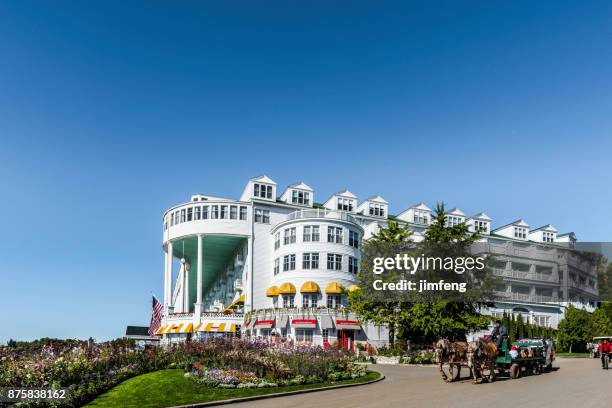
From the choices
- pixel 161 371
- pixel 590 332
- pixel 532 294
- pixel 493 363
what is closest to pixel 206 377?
pixel 161 371

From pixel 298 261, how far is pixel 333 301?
5496mm

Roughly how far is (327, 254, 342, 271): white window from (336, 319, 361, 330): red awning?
6.81 m

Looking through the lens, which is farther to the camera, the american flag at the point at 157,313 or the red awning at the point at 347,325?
the american flag at the point at 157,313

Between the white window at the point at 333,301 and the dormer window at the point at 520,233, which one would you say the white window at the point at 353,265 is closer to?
the white window at the point at 333,301

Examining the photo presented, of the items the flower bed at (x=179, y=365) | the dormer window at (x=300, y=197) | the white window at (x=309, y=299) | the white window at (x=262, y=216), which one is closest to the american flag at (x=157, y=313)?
the white window at (x=262, y=216)

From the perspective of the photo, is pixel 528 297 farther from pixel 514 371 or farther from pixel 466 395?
pixel 466 395

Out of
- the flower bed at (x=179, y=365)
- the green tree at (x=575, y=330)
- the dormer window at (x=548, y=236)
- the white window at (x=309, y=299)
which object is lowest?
the green tree at (x=575, y=330)

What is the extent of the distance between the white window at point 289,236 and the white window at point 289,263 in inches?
59.5

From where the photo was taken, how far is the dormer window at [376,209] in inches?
3051

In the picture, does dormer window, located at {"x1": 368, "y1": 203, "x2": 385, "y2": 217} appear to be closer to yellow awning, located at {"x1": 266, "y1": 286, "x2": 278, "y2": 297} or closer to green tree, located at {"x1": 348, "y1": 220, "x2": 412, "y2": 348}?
yellow awning, located at {"x1": 266, "y1": 286, "x2": 278, "y2": 297}

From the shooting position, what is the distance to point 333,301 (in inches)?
2318

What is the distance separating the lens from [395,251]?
48594 mm

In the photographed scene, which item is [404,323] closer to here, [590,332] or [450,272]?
[450,272]

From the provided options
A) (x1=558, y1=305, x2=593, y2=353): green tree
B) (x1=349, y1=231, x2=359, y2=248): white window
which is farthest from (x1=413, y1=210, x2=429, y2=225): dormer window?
(x1=558, y1=305, x2=593, y2=353): green tree
